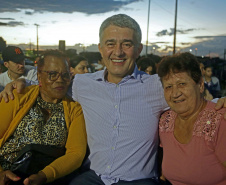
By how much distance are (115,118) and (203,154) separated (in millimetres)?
943

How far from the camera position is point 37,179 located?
2.28 m

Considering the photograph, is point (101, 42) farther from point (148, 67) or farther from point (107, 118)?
point (148, 67)

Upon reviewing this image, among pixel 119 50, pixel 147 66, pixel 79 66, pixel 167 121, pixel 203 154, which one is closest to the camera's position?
pixel 203 154

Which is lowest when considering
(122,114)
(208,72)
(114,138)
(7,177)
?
(7,177)

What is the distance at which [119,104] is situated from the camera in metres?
2.77

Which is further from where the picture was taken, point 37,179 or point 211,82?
point 211,82

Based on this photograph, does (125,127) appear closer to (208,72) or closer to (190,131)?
(190,131)

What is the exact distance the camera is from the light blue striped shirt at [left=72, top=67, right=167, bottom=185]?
8.87 feet

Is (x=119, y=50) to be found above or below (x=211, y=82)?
above

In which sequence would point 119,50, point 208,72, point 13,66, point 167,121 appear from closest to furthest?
point 167,121 → point 119,50 → point 13,66 → point 208,72

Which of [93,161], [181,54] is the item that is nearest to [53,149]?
[93,161]

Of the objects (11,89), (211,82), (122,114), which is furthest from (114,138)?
(211,82)

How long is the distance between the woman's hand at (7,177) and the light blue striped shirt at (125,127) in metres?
0.89

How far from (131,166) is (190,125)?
29.3 inches
